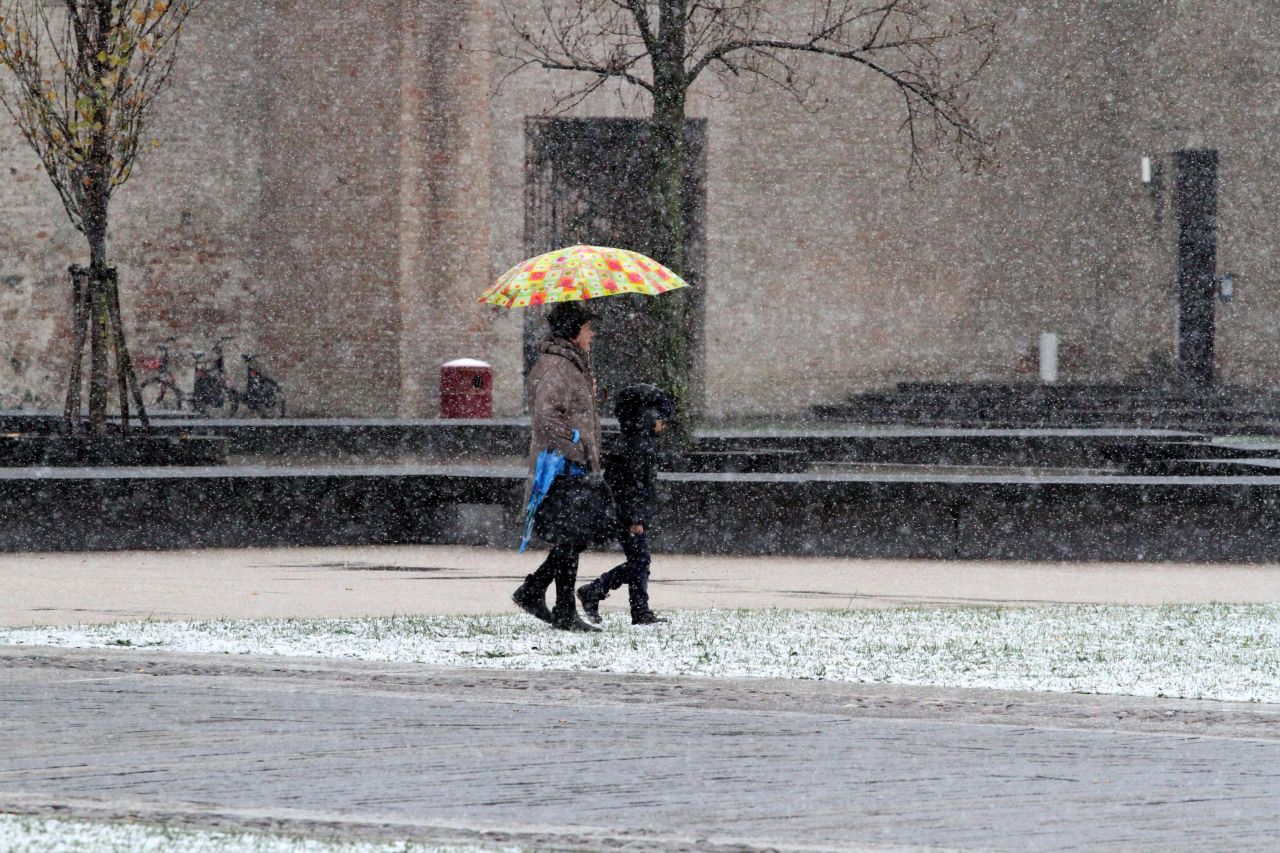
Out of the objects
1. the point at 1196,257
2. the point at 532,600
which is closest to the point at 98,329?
the point at 532,600

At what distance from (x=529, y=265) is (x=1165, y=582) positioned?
516 cm

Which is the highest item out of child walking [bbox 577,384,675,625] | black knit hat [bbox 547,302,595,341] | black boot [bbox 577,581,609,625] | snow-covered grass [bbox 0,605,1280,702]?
black knit hat [bbox 547,302,595,341]

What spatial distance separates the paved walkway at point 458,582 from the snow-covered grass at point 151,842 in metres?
4.97

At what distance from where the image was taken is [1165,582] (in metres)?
13.1

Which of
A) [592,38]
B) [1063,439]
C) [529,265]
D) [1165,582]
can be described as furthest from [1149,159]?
[529,265]

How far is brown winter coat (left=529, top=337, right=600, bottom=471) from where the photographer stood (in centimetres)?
986

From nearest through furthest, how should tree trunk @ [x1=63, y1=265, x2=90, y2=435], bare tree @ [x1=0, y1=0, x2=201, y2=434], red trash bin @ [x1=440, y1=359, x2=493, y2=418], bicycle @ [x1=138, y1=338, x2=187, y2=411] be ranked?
tree trunk @ [x1=63, y1=265, x2=90, y2=435], bare tree @ [x1=0, y1=0, x2=201, y2=434], red trash bin @ [x1=440, y1=359, x2=493, y2=418], bicycle @ [x1=138, y1=338, x2=187, y2=411]

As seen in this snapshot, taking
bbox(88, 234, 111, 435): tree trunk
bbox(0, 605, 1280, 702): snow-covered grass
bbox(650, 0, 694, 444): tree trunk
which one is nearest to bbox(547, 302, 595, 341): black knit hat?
bbox(0, 605, 1280, 702): snow-covered grass

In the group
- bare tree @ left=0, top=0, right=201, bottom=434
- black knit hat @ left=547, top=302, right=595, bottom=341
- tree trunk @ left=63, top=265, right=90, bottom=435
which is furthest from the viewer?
bare tree @ left=0, top=0, right=201, bottom=434

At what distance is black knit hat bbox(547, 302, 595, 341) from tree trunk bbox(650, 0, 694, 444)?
7167 mm

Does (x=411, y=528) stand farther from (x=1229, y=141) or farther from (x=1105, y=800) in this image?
(x=1229, y=141)

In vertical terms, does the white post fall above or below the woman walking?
above

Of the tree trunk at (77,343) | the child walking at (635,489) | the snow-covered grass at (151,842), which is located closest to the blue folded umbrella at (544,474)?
the child walking at (635,489)

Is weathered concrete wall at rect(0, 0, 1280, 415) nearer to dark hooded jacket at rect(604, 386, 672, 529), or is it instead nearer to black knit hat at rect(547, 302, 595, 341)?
dark hooded jacket at rect(604, 386, 672, 529)
